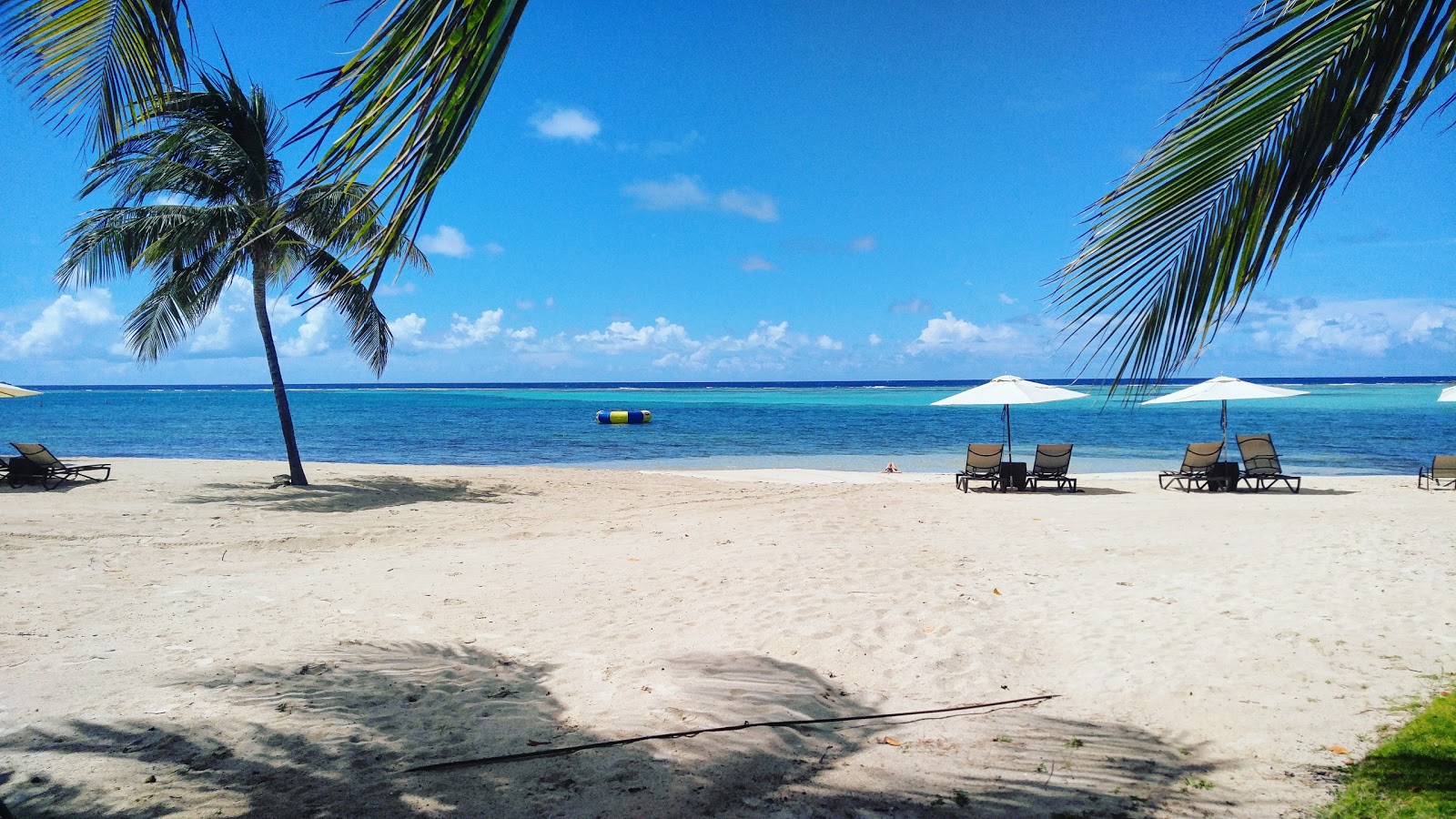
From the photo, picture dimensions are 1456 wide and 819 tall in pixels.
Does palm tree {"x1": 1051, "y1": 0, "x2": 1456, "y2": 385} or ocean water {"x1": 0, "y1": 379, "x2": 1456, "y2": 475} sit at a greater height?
palm tree {"x1": 1051, "y1": 0, "x2": 1456, "y2": 385}

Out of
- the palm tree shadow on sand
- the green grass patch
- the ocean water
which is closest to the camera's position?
the green grass patch

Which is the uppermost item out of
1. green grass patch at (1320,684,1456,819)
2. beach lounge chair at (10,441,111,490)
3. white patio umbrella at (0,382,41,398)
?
white patio umbrella at (0,382,41,398)

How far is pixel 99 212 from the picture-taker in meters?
11.4

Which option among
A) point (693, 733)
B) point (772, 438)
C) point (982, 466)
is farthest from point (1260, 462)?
point (772, 438)

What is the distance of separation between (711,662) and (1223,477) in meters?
12.3

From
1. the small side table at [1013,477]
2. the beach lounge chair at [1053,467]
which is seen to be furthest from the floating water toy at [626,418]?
the small side table at [1013,477]

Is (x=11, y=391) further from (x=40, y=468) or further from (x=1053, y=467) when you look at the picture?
(x=1053, y=467)

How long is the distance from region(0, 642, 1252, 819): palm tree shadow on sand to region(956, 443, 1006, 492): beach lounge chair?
1026 cm

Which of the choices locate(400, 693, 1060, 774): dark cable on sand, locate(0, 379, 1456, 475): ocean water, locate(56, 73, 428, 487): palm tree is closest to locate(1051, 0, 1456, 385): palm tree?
locate(400, 693, 1060, 774): dark cable on sand

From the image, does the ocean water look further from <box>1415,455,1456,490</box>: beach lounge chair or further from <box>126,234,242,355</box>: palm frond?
<box>126,234,242,355</box>: palm frond

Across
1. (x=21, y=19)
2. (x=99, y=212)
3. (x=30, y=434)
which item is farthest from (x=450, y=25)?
(x=30, y=434)

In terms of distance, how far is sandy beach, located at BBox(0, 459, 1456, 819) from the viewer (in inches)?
131

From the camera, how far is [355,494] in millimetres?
13070

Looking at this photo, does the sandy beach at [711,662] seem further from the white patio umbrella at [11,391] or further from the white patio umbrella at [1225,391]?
the white patio umbrella at [11,391]
